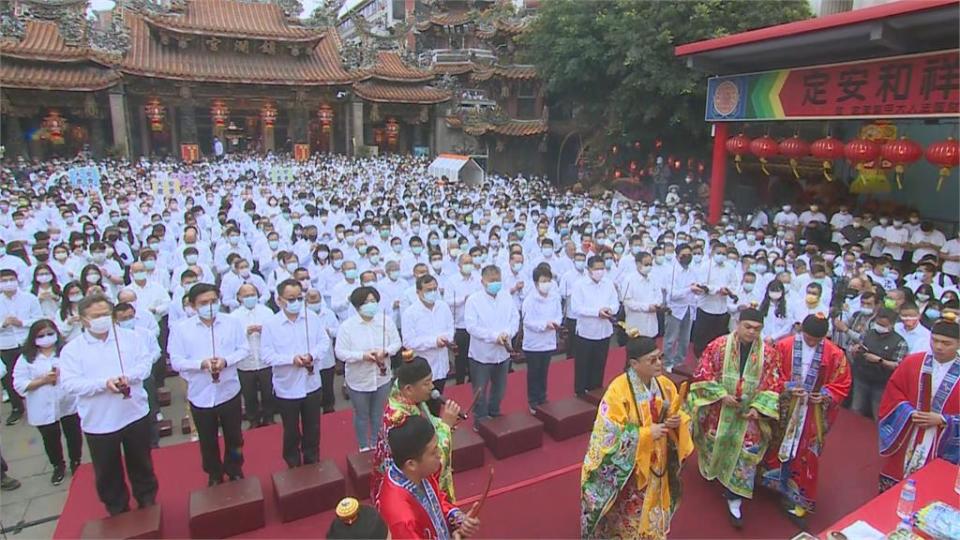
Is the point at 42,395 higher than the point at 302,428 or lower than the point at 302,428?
higher

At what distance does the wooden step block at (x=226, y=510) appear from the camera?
4.55 m

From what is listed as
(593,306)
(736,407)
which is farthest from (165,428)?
(736,407)

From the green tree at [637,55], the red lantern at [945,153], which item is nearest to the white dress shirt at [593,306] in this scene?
the red lantern at [945,153]

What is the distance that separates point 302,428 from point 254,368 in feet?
3.23

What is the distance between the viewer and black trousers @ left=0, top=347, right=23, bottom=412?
22.5 ft

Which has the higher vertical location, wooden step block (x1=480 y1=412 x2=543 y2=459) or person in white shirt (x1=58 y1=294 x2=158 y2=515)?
person in white shirt (x1=58 y1=294 x2=158 y2=515)

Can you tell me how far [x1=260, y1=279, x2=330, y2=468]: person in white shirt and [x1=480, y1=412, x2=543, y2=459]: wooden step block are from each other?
166cm

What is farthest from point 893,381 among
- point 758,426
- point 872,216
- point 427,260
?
point 872,216

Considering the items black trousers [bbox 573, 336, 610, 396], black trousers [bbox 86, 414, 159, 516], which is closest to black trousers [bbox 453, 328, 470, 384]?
black trousers [bbox 573, 336, 610, 396]

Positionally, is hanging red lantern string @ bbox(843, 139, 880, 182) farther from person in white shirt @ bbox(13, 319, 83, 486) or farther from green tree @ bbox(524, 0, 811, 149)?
person in white shirt @ bbox(13, 319, 83, 486)

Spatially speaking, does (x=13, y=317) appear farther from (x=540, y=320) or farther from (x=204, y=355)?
(x=540, y=320)

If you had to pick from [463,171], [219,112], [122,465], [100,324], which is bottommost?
[122,465]

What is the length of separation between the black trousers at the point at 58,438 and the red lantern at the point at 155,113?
67.5 feet

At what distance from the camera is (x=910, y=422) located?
4.60 meters
